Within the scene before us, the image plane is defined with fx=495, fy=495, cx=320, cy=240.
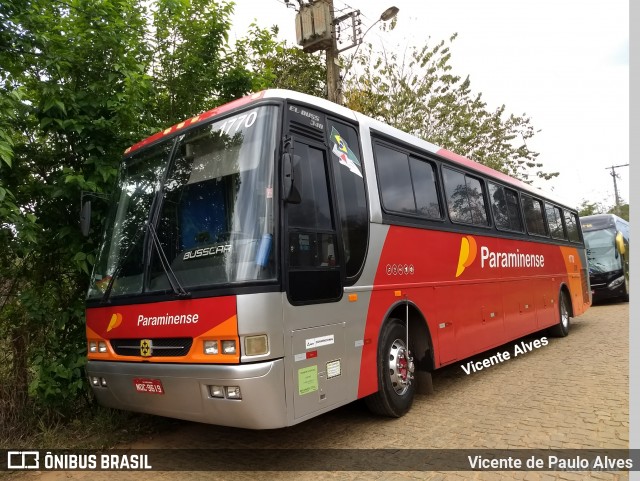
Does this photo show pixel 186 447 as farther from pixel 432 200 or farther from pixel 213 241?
pixel 432 200

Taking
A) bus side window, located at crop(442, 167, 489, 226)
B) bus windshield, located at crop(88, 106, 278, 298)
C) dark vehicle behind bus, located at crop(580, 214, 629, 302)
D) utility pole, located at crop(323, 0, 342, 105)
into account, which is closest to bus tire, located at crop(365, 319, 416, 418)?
bus windshield, located at crop(88, 106, 278, 298)

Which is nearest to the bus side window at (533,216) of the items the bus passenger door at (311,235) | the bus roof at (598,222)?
the bus passenger door at (311,235)

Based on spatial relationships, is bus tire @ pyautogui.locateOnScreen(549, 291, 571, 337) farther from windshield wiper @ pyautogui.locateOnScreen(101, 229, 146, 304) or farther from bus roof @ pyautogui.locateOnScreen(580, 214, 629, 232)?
windshield wiper @ pyautogui.locateOnScreen(101, 229, 146, 304)

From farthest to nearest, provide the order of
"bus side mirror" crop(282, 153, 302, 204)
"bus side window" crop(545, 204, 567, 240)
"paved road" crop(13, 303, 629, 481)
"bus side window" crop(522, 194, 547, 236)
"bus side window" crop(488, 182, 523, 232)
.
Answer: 1. "bus side window" crop(545, 204, 567, 240)
2. "bus side window" crop(522, 194, 547, 236)
3. "bus side window" crop(488, 182, 523, 232)
4. "paved road" crop(13, 303, 629, 481)
5. "bus side mirror" crop(282, 153, 302, 204)

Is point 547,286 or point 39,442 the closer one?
point 39,442

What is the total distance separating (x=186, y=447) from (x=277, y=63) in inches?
524

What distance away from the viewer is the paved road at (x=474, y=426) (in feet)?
14.3

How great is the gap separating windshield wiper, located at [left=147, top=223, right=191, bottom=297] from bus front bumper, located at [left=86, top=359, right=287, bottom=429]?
1.96 ft

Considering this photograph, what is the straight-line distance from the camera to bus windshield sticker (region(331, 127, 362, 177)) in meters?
5.00

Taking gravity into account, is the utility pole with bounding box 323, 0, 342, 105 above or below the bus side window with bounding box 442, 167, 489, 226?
above

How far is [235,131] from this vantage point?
14.7ft

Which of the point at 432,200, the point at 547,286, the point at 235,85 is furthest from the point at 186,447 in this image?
the point at 547,286

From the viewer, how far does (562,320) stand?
11289 mm

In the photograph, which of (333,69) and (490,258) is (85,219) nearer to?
(490,258)
